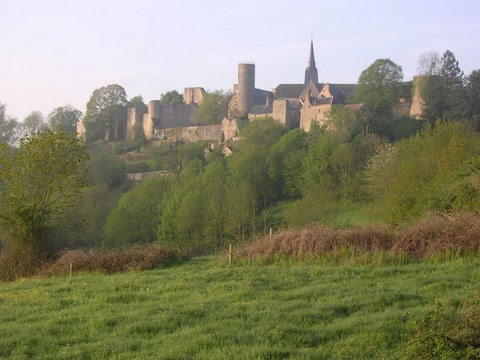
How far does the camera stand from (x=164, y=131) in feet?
274

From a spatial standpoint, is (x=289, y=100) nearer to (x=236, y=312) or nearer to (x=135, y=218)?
(x=135, y=218)

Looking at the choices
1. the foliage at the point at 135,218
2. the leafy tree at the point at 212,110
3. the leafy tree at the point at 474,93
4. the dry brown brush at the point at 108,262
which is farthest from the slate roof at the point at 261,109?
the dry brown brush at the point at 108,262

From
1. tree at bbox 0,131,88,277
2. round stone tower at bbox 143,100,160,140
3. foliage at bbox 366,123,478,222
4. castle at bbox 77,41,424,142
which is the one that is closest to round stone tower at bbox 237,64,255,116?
castle at bbox 77,41,424,142

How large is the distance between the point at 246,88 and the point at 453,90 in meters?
30.4

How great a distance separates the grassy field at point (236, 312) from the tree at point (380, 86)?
161 ft

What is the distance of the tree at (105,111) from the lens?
8512cm

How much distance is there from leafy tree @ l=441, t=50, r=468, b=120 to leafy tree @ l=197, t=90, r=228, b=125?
32.5m

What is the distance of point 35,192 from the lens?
21844mm

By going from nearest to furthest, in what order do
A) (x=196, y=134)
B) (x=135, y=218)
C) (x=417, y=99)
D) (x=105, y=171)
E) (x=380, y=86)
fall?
(x=135, y=218) < (x=105, y=171) < (x=417, y=99) < (x=380, y=86) < (x=196, y=134)

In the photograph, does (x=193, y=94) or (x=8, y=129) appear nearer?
(x=8, y=129)

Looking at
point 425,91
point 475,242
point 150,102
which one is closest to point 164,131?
point 150,102

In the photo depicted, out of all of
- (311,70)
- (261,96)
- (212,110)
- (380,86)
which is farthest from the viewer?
(311,70)

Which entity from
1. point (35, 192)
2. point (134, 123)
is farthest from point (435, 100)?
point (134, 123)

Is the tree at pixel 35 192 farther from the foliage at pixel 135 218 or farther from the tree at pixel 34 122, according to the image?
the tree at pixel 34 122
